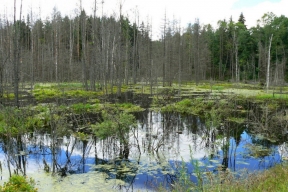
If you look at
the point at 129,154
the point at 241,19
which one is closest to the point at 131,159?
the point at 129,154

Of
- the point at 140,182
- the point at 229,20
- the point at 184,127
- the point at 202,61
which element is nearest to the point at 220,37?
the point at 202,61

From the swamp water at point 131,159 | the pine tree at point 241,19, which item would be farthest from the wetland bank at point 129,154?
the pine tree at point 241,19

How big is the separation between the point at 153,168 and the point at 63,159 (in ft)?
9.82

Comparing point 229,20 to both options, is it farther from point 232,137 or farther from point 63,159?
point 63,159

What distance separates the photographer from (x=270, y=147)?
33.8ft

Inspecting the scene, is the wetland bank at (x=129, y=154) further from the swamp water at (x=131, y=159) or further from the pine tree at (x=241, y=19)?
the pine tree at (x=241, y=19)

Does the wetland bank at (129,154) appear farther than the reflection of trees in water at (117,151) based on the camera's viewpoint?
No

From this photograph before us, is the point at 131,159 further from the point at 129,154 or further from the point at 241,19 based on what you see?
the point at 241,19

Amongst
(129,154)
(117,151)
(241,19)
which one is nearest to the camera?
(129,154)

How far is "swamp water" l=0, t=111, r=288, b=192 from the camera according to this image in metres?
7.14

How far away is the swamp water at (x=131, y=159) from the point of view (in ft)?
23.4

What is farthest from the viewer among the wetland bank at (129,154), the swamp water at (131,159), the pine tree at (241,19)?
the pine tree at (241,19)

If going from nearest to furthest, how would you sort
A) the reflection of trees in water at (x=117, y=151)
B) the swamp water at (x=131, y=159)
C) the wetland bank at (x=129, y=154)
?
the wetland bank at (x=129, y=154), the swamp water at (x=131, y=159), the reflection of trees in water at (x=117, y=151)

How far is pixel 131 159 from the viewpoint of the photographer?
8.88m
